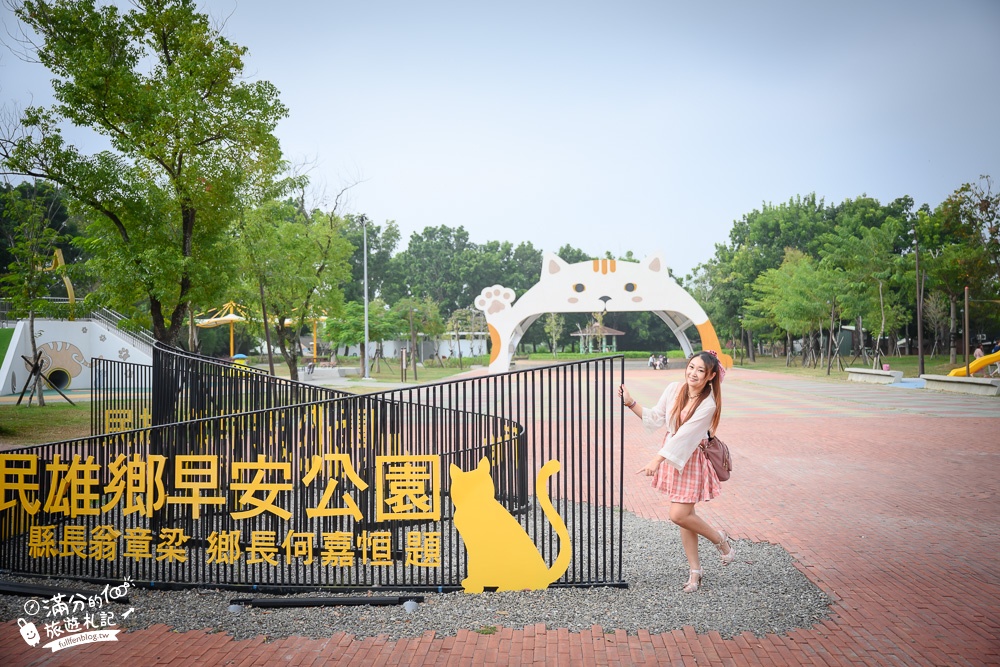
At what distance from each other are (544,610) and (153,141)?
9.78 m

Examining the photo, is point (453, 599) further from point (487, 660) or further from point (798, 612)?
point (798, 612)

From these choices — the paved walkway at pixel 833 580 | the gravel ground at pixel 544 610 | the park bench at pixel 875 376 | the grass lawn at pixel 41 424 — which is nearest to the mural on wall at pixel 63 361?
the grass lawn at pixel 41 424

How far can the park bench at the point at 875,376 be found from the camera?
2500 cm

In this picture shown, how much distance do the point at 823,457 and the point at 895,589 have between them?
553 cm

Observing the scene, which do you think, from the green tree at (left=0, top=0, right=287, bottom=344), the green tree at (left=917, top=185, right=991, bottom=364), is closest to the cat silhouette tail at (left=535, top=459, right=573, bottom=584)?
the green tree at (left=0, top=0, right=287, bottom=344)

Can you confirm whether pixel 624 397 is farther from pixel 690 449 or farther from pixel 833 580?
pixel 833 580

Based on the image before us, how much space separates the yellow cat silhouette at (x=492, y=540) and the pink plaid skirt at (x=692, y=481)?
0.73 metres

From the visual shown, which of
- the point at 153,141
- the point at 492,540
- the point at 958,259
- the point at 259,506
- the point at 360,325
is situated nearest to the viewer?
the point at 492,540

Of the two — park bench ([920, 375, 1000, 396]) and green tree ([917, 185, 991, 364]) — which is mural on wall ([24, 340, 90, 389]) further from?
green tree ([917, 185, 991, 364])

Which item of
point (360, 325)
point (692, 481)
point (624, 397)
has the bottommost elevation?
point (692, 481)

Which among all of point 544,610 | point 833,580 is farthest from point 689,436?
point 833,580

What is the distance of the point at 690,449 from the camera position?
4.23m

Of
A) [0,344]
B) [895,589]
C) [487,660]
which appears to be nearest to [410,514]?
[487,660]

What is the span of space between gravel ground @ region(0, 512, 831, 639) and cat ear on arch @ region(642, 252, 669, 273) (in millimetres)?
17063
